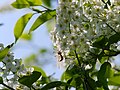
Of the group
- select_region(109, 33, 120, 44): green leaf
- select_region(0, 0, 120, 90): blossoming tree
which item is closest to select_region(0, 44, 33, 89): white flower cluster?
select_region(0, 0, 120, 90): blossoming tree

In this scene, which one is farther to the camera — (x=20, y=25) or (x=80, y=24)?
(x=20, y=25)

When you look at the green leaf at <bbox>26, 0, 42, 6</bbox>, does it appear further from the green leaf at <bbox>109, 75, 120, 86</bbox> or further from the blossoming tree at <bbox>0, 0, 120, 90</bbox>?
the green leaf at <bbox>109, 75, 120, 86</bbox>

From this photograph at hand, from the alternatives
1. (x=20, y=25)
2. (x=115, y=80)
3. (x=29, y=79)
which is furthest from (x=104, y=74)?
(x=20, y=25)

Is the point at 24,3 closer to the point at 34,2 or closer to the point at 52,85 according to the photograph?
the point at 34,2

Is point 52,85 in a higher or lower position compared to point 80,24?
lower

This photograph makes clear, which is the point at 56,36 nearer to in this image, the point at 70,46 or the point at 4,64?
the point at 70,46

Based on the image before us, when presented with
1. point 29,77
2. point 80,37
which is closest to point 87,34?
point 80,37

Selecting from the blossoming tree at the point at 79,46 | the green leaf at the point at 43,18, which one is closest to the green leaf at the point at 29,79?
the blossoming tree at the point at 79,46
